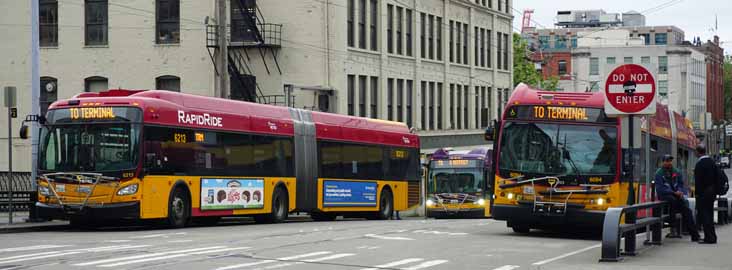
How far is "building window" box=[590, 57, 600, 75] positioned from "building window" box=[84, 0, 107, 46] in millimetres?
81724

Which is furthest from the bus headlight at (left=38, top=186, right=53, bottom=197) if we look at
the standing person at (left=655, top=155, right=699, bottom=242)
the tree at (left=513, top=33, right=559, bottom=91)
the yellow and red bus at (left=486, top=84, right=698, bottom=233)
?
the tree at (left=513, top=33, right=559, bottom=91)

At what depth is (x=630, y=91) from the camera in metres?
18.3

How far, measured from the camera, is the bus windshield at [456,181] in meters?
45.3

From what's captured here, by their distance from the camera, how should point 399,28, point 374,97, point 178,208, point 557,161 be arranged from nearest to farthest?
1. point 557,161
2. point 178,208
3. point 374,97
4. point 399,28

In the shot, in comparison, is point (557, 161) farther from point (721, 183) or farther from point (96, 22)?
point (96, 22)

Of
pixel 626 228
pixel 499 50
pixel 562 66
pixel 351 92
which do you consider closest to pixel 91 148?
pixel 626 228

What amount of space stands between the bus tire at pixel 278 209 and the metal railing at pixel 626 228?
12116mm

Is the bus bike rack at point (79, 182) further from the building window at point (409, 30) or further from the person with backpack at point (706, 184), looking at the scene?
the building window at point (409, 30)

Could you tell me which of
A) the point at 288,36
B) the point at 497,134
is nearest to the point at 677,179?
the point at 497,134

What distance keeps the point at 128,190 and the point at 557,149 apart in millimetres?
8642

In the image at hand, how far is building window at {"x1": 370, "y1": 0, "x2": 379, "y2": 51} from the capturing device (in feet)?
177

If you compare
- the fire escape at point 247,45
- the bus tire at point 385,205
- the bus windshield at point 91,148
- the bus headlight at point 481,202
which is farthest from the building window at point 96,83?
the bus windshield at point 91,148

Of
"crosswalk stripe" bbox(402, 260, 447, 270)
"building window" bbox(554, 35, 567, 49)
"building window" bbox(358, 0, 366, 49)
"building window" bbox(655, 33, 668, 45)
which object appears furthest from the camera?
"building window" bbox(655, 33, 668, 45)

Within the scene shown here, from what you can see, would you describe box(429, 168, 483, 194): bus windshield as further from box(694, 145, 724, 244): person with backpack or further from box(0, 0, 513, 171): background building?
box(694, 145, 724, 244): person with backpack
